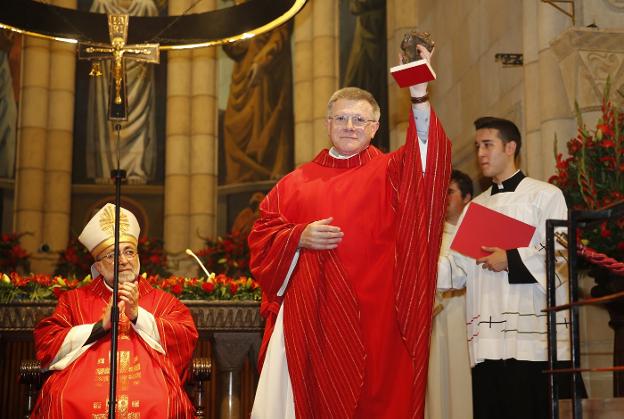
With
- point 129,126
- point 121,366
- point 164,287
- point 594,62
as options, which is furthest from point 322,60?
point 121,366

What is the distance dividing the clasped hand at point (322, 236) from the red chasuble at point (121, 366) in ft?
5.18

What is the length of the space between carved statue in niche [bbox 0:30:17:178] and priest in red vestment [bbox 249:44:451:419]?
32.8ft

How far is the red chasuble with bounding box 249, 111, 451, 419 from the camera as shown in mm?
4105

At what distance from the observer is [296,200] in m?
4.50

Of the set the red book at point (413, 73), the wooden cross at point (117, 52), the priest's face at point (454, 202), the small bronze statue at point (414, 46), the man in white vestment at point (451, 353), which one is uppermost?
the wooden cross at point (117, 52)

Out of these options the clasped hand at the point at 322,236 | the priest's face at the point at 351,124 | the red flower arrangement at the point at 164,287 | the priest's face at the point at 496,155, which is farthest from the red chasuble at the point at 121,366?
the priest's face at the point at 496,155

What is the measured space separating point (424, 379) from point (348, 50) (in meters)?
9.81

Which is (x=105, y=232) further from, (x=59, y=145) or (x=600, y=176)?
(x=59, y=145)

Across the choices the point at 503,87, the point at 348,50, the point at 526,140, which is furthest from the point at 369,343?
the point at 348,50

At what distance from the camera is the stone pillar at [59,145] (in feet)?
43.2

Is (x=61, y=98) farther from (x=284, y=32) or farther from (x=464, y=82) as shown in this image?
(x=464, y=82)

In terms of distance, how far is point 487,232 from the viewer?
4.86m

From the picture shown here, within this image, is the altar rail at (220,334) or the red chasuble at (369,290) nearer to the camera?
the red chasuble at (369,290)

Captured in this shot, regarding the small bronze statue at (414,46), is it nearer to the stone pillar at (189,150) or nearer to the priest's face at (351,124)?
the priest's face at (351,124)
